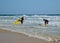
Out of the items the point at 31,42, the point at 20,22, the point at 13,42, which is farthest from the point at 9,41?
the point at 20,22

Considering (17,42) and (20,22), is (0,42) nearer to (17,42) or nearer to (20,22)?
(17,42)

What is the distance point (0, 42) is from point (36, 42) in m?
1.39

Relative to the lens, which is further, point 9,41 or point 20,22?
point 20,22

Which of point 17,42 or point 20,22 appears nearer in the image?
point 17,42

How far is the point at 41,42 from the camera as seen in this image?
7180mm

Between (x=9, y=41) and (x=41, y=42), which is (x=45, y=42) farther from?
(x=9, y=41)

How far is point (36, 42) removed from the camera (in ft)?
23.3

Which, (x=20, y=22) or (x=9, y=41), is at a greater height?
(x=9, y=41)

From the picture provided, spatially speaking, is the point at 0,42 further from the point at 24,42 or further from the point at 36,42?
the point at 36,42

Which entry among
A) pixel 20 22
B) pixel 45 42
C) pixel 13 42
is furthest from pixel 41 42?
pixel 20 22

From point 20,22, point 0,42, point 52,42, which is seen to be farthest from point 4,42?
point 20,22

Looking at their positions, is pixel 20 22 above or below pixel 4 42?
below

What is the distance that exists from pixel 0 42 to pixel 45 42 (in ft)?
5.77

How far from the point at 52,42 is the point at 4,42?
6.25 feet
